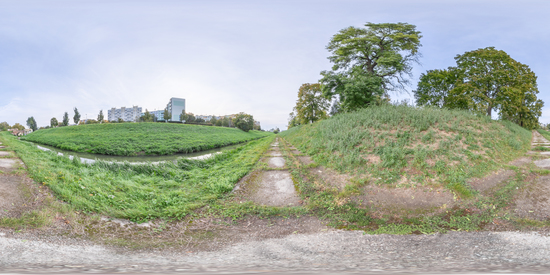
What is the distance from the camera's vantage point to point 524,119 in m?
31.9

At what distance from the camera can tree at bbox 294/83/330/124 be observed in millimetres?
39812

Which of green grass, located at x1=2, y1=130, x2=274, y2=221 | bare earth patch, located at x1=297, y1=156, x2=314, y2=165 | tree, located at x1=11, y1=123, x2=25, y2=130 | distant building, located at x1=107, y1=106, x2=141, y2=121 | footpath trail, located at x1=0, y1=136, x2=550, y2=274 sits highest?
distant building, located at x1=107, y1=106, x2=141, y2=121

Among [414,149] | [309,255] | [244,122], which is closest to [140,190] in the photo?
[309,255]

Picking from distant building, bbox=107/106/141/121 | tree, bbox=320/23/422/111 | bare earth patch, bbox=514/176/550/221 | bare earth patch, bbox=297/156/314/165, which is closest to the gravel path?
bare earth patch, bbox=514/176/550/221

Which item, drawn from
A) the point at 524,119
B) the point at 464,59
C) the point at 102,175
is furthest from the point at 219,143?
the point at 524,119

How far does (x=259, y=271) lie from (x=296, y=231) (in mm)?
2209

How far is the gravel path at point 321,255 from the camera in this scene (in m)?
3.57

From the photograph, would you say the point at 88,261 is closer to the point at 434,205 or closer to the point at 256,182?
the point at 256,182

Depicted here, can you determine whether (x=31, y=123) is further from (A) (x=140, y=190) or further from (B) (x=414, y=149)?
(B) (x=414, y=149)

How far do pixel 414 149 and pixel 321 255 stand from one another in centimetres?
671

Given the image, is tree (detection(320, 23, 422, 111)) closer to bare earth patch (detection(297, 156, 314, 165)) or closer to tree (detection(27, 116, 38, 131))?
bare earth patch (detection(297, 156, 314, 165))

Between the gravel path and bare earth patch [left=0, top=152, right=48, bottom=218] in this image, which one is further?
bare earth patch [left=0, top=152, right=48, bottom=218]

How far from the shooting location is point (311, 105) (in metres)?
39.9

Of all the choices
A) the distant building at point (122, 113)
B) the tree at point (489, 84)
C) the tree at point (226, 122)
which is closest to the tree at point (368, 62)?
the tree at point (489, 84)
